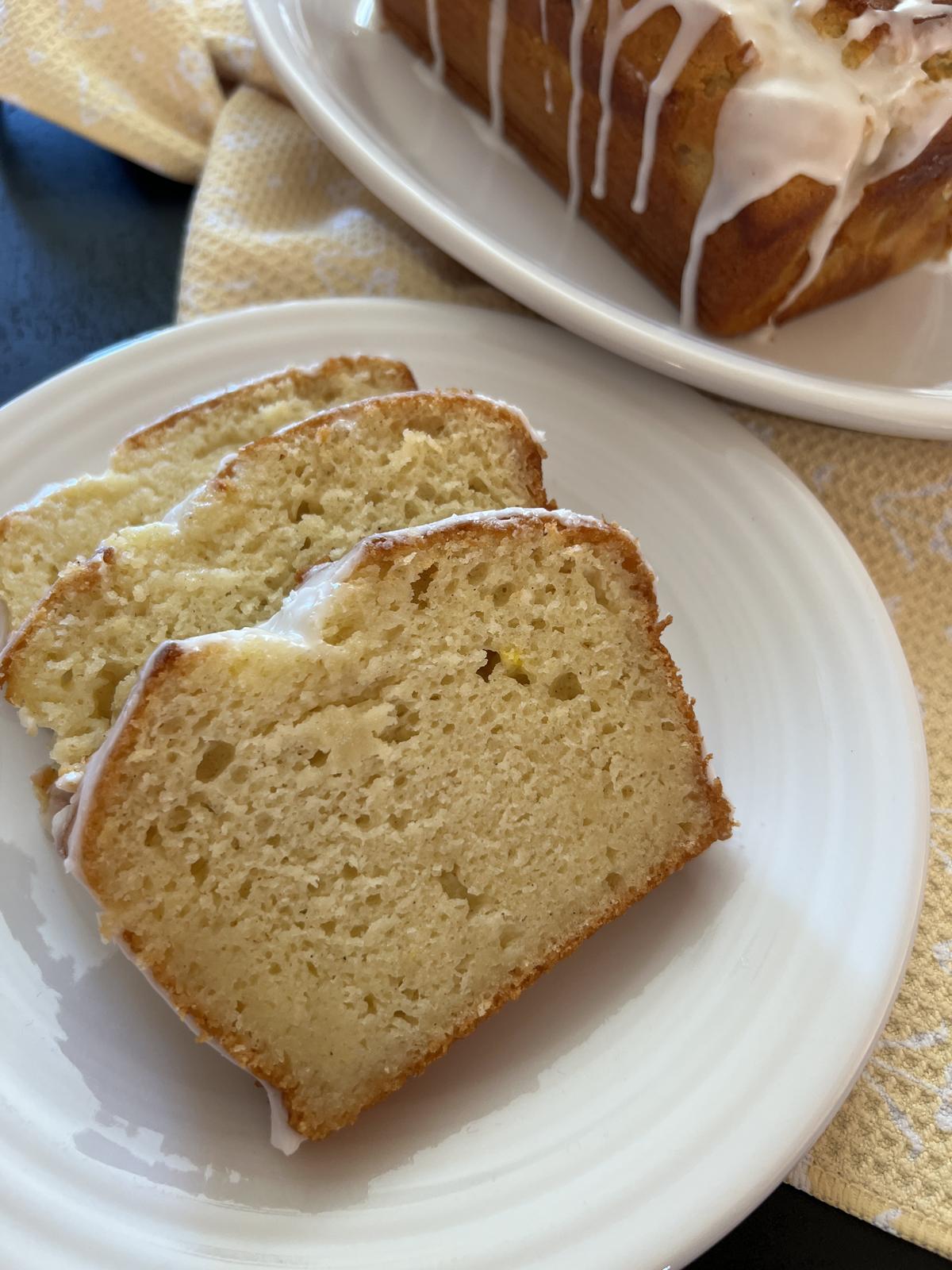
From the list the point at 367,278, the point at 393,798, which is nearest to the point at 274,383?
the point at 367,278

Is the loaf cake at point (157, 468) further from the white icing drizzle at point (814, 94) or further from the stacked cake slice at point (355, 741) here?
the white icing drizzle at point (814, 94)

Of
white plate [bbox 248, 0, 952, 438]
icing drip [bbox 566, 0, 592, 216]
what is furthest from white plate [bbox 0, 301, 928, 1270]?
icing drip [bbox 566, 0, 592, 216]

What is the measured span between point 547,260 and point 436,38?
559 millimetres

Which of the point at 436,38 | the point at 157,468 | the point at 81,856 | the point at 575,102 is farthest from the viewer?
the point at 436,38

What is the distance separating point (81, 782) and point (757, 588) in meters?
0.92

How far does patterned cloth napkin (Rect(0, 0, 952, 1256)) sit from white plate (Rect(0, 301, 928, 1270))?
0.16m

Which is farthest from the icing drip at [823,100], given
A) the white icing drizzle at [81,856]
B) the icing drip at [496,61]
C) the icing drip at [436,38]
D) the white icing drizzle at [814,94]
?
the white icing drizzle at [81,856]

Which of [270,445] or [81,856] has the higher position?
[270,445]

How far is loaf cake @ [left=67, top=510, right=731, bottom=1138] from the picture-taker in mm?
1075

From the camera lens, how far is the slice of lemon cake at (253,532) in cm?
122

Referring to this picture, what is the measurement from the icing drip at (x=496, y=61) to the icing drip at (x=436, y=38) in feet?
0.48

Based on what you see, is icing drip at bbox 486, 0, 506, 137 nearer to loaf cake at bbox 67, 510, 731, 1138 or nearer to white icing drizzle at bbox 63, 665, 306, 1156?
loaf cake at bbox 67, 510, 731, 1138

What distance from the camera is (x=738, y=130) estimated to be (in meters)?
1.52

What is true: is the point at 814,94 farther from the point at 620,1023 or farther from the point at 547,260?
the point at 620,1023
